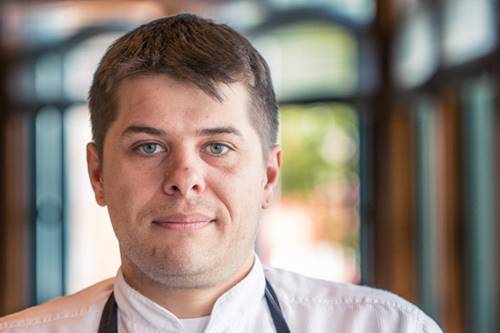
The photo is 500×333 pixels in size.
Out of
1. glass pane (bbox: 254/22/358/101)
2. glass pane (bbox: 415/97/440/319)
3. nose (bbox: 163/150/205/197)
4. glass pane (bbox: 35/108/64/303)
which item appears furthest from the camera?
glass pane (bbox: 35/108/64/303)

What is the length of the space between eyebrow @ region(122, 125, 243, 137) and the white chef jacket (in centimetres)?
26

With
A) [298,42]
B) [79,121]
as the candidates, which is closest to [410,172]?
[298,42]

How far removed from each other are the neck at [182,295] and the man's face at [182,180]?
0.04 metres

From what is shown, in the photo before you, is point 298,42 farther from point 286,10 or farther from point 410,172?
point 410,172

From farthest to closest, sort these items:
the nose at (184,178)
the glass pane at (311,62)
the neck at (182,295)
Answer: the glass pane at (311,62) < the neck at (182,295) < the nose at (184,178)

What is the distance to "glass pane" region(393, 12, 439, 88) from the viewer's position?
202 inches

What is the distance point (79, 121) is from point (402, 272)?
9.11ft

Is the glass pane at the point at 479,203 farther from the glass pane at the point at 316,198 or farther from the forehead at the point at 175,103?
the forehead at the point at 175,103

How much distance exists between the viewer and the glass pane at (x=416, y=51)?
16.8 feet

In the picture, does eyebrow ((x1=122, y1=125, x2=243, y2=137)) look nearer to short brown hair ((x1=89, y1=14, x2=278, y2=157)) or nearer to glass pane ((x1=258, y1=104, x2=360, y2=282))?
short brown hair ((x1=89, y1=14, x2=278, y2=157))

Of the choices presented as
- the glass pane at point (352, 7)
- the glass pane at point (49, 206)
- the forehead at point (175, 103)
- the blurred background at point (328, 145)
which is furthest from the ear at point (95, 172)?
the glass pane at point (49, 206)

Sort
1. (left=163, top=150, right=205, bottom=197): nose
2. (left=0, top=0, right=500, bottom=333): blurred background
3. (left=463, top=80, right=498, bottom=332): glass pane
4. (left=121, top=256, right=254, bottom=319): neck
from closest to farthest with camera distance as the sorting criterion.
Result: (left=163, top=150, right=205, bottom=197): nose, (left=121, top=256, right=254, bottom=319): neck, (left=463, top=80, right=498, bottom=332): glass pane, (left=0, top=0, right=500, bottom=333): blurred background

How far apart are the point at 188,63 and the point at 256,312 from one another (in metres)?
0.44

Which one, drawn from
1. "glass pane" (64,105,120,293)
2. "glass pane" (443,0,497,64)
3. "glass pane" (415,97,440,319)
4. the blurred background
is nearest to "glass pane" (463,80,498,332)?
the blurred background
